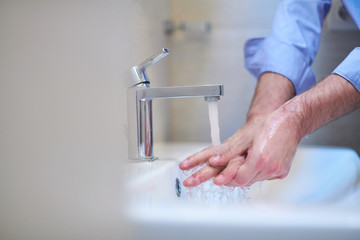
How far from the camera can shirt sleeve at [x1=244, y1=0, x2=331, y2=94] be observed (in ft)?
2.52

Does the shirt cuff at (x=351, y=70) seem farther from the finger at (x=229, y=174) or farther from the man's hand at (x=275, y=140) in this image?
the finger at (x=229, y=174)

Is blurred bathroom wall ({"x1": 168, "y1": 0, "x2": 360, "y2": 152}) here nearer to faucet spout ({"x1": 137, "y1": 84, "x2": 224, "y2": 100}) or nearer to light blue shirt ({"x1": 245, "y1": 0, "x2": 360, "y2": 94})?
light blue shirt ({"x1": 245, "y1": 0, "x2": 360, "y2": 94})

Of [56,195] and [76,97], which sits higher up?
[76,97]

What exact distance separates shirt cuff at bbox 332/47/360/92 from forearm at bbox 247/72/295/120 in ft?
0.58

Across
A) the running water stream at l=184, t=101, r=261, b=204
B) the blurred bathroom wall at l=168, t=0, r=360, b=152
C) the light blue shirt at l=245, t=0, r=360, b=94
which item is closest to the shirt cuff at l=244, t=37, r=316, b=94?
the light blue shirt at l=245, t=0, r=360, b=94

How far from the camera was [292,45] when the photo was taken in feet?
2.56

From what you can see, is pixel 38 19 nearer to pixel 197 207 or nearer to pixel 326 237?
pixel 197 207

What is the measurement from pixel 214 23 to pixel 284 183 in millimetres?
524

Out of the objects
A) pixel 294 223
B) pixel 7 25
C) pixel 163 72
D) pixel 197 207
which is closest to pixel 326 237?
pixel 294 223

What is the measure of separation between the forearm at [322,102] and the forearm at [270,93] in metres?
0.16

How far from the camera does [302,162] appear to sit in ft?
2.77

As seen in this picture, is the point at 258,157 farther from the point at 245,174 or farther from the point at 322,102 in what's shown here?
the point at 322,102

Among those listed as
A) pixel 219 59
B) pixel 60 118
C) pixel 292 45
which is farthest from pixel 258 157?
pixel 219 59

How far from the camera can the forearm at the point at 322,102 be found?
1.75ft
